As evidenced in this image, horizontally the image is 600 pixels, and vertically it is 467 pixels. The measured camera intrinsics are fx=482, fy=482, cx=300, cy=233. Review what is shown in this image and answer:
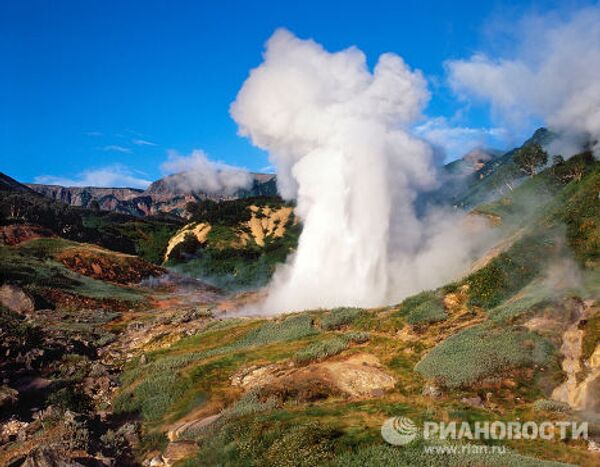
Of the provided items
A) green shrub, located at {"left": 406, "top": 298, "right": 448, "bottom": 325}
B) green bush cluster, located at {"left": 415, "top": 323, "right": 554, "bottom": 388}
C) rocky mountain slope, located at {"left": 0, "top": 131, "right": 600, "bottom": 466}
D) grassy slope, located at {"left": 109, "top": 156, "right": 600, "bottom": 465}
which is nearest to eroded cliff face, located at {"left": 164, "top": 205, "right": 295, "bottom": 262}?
rocky mountain slope, located at {"left": 0, "top": 131, "right": 600, "bottom": 466}

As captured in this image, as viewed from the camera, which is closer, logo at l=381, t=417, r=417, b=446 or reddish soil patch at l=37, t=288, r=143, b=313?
logo at l=381, t=417, r=417, b=446

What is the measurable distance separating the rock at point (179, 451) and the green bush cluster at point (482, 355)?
30.6 feet

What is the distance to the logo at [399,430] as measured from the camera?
12.6m

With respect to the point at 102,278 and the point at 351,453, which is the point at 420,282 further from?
the point at 102,278

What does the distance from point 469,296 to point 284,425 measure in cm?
1565

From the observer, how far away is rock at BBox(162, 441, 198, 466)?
1419 centimetres

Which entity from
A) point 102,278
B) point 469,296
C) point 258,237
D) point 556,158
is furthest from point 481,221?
point 258,237

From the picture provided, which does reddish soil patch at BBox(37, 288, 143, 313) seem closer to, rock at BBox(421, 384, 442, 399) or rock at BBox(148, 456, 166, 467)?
rock at BBox(148, 456, 166, 467)

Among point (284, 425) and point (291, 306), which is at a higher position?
point (291, 306)

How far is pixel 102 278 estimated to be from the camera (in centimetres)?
6391

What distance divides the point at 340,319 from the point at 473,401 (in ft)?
43.3

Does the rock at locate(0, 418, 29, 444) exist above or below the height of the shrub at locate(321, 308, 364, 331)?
below

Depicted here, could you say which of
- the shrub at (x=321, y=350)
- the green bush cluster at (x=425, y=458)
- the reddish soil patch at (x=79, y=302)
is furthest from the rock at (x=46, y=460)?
the reddish soil patch at (x=79, y=302)

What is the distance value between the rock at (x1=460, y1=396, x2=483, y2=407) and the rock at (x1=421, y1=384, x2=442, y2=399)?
1.14m
